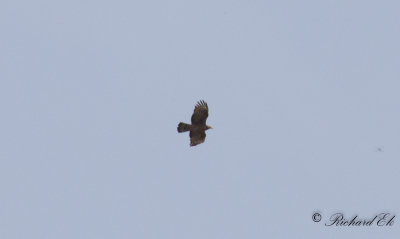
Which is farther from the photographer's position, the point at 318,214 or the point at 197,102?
the point at 318,214

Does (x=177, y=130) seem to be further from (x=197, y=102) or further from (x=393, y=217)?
(x=393, y=217)

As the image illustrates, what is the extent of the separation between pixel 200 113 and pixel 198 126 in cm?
85

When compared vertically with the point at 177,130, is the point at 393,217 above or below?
below

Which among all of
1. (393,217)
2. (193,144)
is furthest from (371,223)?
(193,144)

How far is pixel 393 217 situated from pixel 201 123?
11169 millimetres

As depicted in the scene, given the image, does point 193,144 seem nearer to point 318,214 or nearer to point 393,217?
point 318,214

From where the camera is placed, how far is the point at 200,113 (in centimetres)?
3341

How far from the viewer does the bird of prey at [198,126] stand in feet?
110

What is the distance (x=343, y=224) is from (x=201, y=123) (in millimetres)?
9165

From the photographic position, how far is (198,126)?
33938 mm

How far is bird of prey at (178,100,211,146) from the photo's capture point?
110 feet

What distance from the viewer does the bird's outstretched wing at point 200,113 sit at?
109ft

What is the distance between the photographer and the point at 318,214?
36406 millimetres

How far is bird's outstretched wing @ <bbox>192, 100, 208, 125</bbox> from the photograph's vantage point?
109ft
